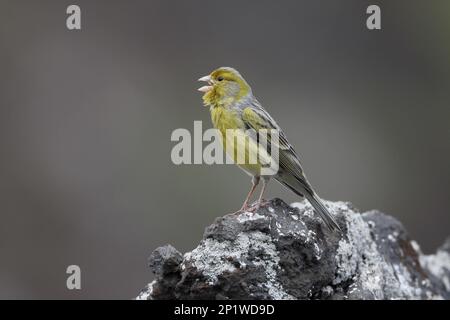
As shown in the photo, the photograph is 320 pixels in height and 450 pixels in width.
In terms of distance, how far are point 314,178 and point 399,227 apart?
19.0 ft

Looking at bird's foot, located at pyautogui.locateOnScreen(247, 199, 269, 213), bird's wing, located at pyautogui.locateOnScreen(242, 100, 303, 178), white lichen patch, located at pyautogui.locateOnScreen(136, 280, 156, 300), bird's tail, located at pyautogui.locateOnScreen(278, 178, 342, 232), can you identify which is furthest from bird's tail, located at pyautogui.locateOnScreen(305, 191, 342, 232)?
white lichen patch, located at pyautogui.locateOnScreen(136, 280, 156, 300)

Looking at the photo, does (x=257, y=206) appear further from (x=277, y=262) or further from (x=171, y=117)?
(x=171, y=117)

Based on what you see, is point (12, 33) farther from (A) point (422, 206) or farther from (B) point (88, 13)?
(A) point (422, 206)

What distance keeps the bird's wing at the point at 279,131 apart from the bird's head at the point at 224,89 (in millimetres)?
124

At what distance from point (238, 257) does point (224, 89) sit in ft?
6.13

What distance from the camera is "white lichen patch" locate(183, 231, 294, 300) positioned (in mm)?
4555

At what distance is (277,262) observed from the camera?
4707 millimetres

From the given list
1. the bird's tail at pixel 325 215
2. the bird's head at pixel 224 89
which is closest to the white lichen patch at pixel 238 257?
the bird's tail at pixel 325 215

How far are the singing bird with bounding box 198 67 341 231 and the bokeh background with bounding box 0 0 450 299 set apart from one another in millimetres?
4493

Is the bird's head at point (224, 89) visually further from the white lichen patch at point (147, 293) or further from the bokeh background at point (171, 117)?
the bokeh background at point (171, 117)

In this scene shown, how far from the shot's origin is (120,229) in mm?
11359

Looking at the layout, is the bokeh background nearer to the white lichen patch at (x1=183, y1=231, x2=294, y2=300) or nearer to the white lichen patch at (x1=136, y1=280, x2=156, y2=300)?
the white lichen patch at (x1=136, y1=280, x2=156, y2=300)

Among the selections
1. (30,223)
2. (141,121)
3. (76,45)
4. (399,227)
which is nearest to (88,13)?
(76,45)

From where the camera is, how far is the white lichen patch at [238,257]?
14.9 ft
